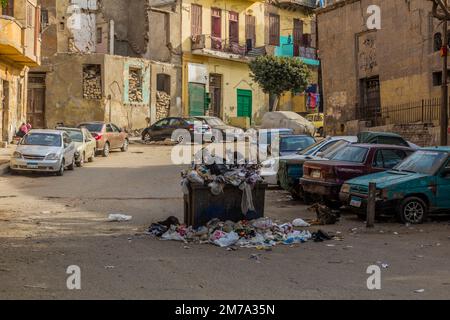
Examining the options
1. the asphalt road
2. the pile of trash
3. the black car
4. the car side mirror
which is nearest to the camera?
the asphalt road

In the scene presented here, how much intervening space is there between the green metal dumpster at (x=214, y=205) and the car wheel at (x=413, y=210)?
3.00 meters

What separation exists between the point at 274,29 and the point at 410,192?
40172 mm

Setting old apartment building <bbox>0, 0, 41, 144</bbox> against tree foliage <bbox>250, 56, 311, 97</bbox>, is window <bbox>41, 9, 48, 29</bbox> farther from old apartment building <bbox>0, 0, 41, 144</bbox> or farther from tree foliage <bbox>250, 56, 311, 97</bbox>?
tree foliage <bbox>250, 56, 311, 97</bbox>

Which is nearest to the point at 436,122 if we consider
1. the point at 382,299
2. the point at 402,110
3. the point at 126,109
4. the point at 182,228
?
the point at 402,110

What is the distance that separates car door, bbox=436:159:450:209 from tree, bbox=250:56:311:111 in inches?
1232

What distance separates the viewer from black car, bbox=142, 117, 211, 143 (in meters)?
34.9

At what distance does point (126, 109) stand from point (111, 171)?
59.3 feet

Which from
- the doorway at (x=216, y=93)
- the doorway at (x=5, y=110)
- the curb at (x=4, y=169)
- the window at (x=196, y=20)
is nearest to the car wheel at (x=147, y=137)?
the doorway at (x=5, y=110)

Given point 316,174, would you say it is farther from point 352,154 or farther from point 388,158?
point 388,158

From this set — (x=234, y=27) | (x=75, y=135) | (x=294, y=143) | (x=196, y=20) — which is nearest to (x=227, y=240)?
(x=294, y=143)

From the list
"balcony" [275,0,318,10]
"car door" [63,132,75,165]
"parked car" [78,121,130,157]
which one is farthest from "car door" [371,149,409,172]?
"balcony" [275,0,318,10]

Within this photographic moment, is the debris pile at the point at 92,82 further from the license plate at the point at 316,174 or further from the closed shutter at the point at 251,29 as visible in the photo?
the license plate at the point at 316,174

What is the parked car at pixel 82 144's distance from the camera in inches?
979

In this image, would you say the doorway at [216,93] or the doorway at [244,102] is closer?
the doorway at [216,93]
